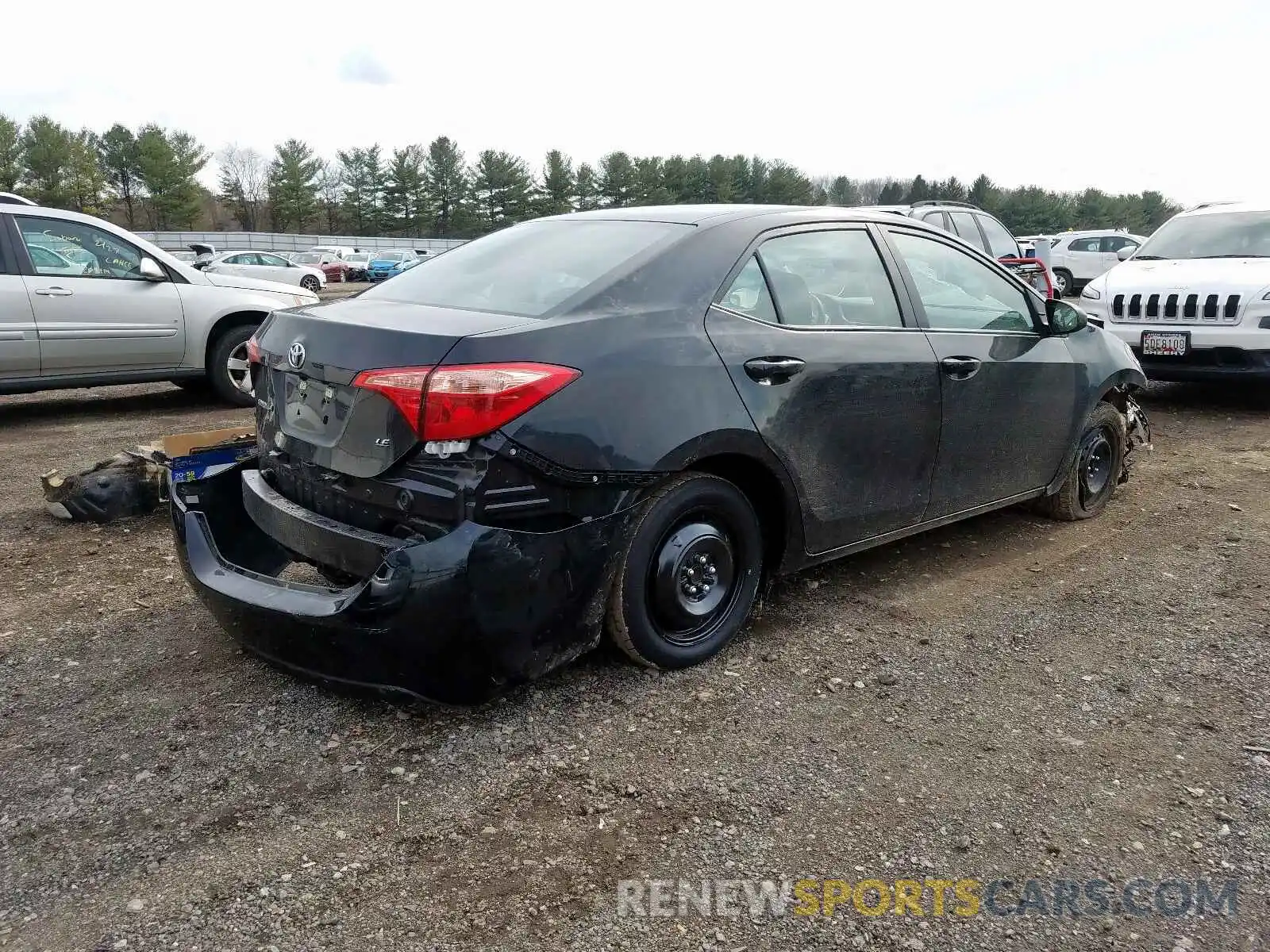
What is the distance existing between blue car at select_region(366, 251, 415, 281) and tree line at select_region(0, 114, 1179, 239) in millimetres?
16641

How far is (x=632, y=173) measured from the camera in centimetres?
6556

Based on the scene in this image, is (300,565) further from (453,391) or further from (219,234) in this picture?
(219,234)

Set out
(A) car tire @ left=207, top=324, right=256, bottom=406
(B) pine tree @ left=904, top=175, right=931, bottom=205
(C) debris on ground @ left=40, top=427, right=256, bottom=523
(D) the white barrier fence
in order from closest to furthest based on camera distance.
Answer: (C) debris on ground @ left=40, top=427, right=256, bottom=523, (A) car tire @ left=207, top=324, right=256, bottom=406, (D) the white barrier fence, (B) pine tree @ left=904, top=175, right=931, bottom=205

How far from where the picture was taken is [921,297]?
3.89 meters

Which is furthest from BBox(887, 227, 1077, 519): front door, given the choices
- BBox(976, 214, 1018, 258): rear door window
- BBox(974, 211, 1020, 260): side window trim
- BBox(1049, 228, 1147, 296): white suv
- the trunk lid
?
BBox(1049, 228, 1147, 296): white suv

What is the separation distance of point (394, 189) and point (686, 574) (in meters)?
75.8

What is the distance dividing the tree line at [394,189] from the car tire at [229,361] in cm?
5156

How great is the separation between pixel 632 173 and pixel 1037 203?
119 feet

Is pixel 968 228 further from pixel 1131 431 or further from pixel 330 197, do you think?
pixel 330 197

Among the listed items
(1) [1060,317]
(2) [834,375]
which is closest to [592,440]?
(2) [834,375]

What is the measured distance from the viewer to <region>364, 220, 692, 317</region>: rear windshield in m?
3.10

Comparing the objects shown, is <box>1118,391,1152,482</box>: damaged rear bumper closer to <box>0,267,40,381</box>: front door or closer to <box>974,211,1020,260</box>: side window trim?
<box>974,211,1020,260</box>: side window trim

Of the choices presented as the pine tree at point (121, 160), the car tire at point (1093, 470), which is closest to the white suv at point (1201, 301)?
the car tire at point (1093, 470)

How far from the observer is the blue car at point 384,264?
141 feet
